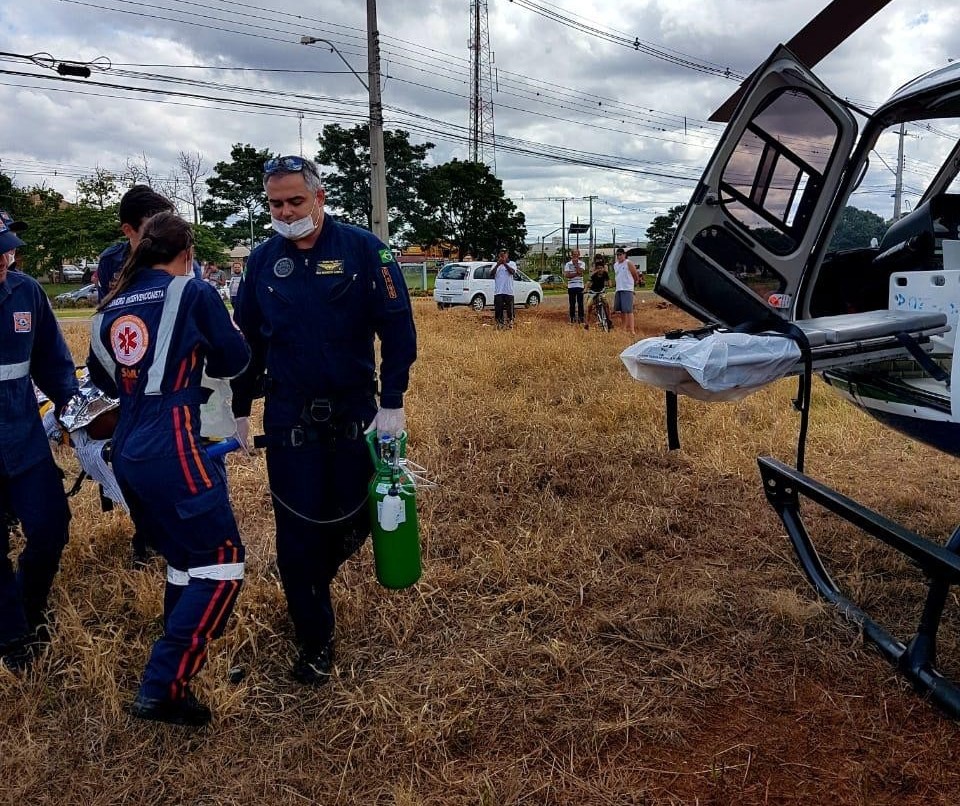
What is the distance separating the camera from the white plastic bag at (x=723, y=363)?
108 inches

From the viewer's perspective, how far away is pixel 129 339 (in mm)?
2373

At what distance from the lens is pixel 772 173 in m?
3.82

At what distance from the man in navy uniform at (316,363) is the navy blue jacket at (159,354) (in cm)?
30

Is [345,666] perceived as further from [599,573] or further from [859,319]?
[859,319]

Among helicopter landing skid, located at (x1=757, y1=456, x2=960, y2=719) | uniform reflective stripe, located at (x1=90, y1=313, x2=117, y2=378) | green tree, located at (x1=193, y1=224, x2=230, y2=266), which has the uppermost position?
→ green tree, located at (x1=193, y1=224, x2=230, y2=266)

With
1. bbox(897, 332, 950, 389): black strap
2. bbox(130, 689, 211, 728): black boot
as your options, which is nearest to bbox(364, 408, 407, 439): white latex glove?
bbox(130, 689, 211, 728): black boot

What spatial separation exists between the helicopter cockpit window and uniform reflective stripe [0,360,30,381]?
10.8ft

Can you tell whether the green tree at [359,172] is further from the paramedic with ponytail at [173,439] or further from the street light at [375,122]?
the paramedic with ponytail at [173,439]

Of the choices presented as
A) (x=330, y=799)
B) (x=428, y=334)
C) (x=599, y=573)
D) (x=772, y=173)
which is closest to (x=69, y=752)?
(x=330, y=799)

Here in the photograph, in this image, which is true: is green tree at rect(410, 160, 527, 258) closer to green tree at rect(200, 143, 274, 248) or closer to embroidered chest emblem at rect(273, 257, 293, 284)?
green tree at rect(200, 143, 274, 248)

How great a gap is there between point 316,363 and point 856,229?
355cm

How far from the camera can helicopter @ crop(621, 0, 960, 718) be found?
2850 mm

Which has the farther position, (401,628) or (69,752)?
(401,628)

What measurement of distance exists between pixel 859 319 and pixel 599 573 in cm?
170
